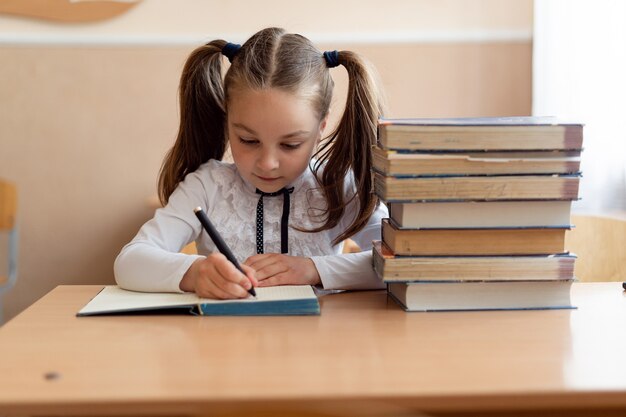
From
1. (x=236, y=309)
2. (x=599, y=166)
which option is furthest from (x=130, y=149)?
(x=236, y=309)

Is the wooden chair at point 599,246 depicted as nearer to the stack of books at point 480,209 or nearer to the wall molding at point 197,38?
the stack of books at point 480,209

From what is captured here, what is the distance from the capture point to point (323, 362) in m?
0.98

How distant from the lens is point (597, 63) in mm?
3152

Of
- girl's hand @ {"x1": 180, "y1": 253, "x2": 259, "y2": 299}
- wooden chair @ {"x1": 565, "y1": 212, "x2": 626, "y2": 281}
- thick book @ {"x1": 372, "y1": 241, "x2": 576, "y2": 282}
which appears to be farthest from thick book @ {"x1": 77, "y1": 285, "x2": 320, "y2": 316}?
wooden chair @ {"x1": 565, "y1": 212, "x2": 626, "y2": 281}

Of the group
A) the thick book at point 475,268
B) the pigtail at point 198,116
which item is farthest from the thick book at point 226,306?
the pigtail at point 198,116

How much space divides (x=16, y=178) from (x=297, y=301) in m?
2.49

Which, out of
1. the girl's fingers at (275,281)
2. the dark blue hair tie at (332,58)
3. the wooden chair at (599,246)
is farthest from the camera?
the wooden chair at (599,246)

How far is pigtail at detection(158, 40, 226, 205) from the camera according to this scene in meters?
1.72

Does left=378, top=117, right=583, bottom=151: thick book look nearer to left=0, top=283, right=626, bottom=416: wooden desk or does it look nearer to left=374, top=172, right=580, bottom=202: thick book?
left=374, top=172, right=580, bottom=202: thick book

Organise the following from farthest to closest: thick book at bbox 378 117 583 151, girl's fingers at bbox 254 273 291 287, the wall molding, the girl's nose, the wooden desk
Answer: the wall molding → the girl's nose → girl's fingers at bbox 254 273 291 287 → thick book at bbox 378 117 583 151 → the wooden desk

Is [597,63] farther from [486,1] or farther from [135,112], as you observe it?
[135,112]

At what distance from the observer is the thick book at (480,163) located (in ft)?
3.99

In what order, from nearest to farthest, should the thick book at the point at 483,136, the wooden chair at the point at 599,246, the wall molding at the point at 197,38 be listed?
the thick book at the point at 483,136, the wooden chair at the point at 599,246, the wall molding at the point at 197,38

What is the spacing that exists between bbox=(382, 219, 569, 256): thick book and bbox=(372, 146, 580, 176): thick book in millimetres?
86
